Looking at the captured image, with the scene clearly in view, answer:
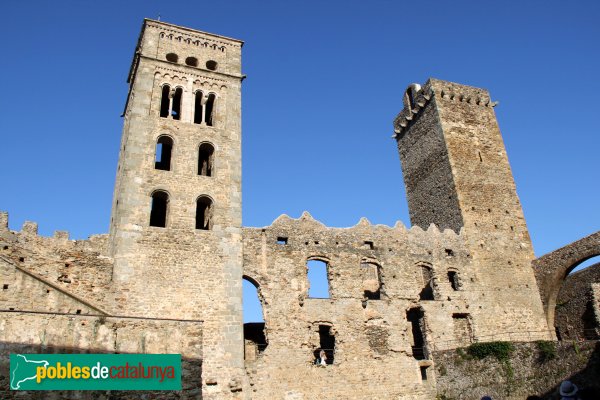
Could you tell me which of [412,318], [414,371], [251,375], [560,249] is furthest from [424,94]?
[251,375]

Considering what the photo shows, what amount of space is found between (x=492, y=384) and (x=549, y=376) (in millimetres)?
2035

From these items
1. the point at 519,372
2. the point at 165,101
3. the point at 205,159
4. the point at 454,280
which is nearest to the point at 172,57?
the point at 165,101

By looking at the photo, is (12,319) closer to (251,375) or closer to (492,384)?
(251,375)

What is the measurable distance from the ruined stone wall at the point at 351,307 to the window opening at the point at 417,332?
282 millimetres

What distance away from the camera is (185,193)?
1883 cm

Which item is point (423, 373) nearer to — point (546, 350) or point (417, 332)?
point (417, 332)

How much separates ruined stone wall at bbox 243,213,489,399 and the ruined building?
0.05 meters

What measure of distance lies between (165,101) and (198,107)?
136cm

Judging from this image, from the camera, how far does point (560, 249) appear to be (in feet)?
79.4

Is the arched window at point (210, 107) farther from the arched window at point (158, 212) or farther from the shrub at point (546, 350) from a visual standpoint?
the shrub at point (546, 350)

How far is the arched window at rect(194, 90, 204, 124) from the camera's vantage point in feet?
70.0

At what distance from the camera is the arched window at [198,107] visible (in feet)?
70.0

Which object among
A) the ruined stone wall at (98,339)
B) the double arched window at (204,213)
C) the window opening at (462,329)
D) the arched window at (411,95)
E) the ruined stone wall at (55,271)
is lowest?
the ruined stone wall at (98,339)

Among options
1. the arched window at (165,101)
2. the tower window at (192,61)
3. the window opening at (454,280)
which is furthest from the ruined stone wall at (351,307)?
the tower window at (192,61)
